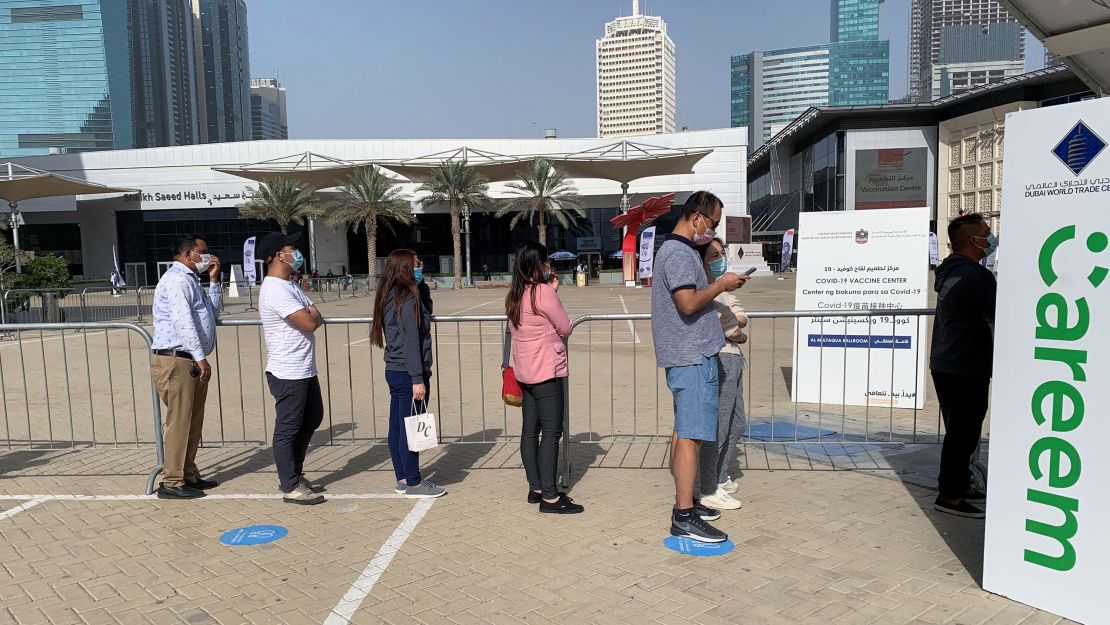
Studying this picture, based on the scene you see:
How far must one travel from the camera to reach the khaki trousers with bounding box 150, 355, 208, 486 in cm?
497

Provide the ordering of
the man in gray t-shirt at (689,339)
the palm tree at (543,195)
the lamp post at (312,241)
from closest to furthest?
the man in gray t-shirt at (689,339), the palm tree at (543,195), the lamp post at (312,241)

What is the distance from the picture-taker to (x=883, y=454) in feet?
19.4

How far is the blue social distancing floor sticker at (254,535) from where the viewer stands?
4.30 meters

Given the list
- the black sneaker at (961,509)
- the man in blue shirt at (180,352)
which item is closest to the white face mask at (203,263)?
the man in blue shirt at (180,352)

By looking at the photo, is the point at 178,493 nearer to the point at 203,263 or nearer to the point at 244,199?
the point at 203,263

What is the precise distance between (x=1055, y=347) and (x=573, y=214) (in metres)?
50.4

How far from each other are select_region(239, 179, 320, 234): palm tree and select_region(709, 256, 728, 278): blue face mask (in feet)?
149

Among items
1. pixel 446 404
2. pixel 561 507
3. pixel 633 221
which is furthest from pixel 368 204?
pixel 561 507

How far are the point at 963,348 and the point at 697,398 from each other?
1671 mm

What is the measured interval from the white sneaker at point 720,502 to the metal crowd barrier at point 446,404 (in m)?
1.10

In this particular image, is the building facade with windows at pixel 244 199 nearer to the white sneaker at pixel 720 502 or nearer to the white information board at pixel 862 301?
the white information board at pixel 862 301

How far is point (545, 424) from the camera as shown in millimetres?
4617

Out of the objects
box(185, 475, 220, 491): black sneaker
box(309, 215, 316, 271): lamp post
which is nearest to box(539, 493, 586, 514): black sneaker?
box(185, 475, 220, 491): black sneaker

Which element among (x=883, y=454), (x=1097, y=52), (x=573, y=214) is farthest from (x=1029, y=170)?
(x=573, y=214)
